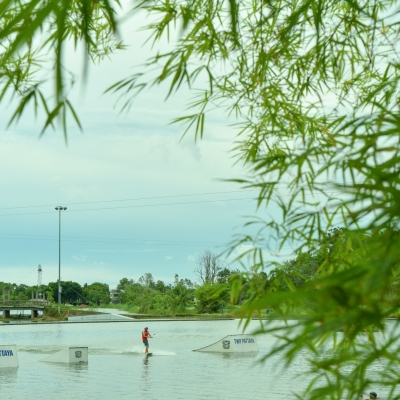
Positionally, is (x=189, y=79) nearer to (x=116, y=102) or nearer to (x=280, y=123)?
(x=116, y=102)

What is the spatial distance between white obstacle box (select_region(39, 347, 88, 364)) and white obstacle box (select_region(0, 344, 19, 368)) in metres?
2.09

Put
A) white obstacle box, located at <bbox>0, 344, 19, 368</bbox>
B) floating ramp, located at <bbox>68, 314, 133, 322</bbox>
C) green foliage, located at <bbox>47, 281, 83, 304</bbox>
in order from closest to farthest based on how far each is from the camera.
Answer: white obstacle box, located at <bbox>0, 344, 19, 368</bbox>, floating ramp, located at <bbox>68, 314, 133, 322</bbox>, green foliage, located at <bbox>47, 281, 83, 304</bbox>

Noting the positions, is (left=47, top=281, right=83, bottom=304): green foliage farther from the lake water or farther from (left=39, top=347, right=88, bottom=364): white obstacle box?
(left=39, top=347, right=88, bottom=364): white obstacle box

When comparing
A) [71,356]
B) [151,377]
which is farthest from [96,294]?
[151,377]

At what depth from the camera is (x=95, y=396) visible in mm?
17516

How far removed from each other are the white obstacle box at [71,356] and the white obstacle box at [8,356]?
6.85 feet

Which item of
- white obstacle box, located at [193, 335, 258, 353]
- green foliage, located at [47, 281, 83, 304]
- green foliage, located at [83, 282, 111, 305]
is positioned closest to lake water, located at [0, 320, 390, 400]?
white obstacle box, located at [193, 335, 258, 353]

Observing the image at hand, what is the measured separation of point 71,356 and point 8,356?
2799 millimetres

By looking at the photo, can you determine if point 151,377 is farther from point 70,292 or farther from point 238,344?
point 70,292

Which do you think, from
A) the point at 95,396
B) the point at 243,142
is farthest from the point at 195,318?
the point at 243,142

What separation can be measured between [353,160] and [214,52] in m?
1.73

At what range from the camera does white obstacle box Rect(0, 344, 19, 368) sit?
22719 mm

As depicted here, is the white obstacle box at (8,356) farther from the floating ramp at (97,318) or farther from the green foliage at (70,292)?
the green foliage at (70,292)

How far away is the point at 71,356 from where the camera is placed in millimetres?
25219
